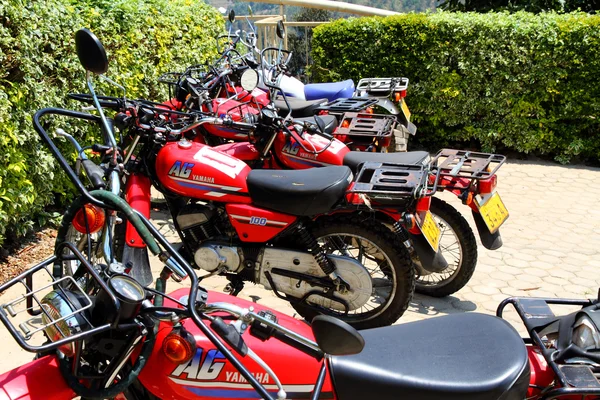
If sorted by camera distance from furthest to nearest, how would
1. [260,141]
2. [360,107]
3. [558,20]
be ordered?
[558,20], [360,107], [260,141]

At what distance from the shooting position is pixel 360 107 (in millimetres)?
5992

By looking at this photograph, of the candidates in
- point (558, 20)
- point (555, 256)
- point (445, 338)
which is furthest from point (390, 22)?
point (445, 338)

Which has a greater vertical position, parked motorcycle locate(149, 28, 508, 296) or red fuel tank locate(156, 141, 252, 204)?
red fuel tank locate(156, 141, 252, 204)

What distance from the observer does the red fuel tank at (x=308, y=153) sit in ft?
15.5

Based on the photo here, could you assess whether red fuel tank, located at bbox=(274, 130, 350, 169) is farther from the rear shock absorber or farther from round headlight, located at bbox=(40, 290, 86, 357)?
round headlight, located at bbox=(40, 290, 86, 357)

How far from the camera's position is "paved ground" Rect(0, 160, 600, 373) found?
4.38m

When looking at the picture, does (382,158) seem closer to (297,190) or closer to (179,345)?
(297,190)

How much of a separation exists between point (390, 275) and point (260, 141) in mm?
1549

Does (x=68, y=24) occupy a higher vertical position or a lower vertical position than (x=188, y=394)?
higher

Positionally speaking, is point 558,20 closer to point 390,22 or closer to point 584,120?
point 584,120

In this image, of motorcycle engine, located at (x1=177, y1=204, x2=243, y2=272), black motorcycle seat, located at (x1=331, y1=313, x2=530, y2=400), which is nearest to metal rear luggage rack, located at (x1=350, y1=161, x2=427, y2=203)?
motorcycle engine, located at (x1=177, y1=204, x2=243, y2=272)

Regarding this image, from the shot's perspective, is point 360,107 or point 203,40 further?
point 203,40

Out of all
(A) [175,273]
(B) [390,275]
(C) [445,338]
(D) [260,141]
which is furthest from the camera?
(D) [260,141]

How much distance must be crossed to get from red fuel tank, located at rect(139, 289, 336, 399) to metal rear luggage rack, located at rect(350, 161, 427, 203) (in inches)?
73.0
